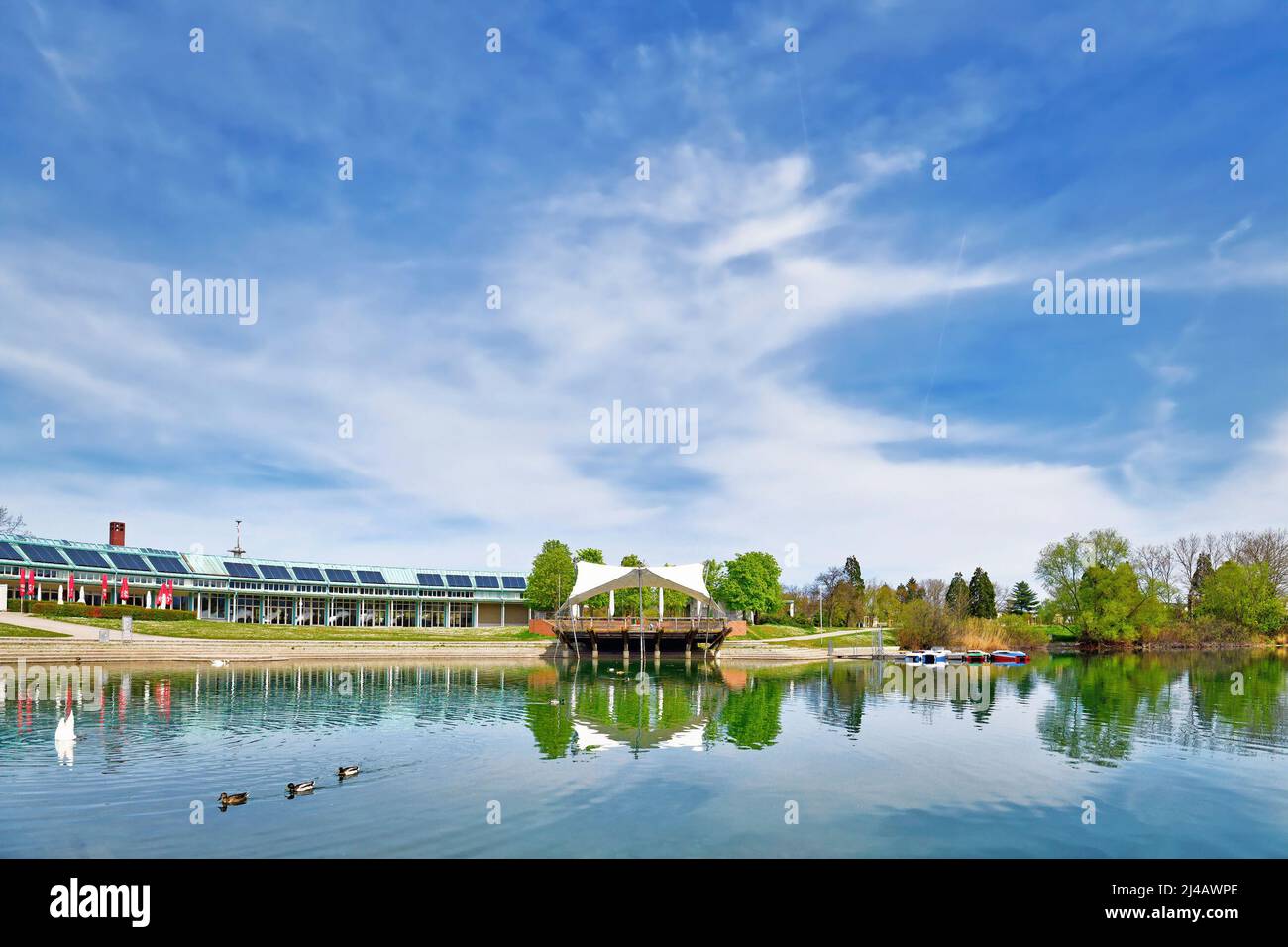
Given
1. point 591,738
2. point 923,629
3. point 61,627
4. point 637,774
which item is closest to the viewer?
point 637,774

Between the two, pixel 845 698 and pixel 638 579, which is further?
pixel 638 579

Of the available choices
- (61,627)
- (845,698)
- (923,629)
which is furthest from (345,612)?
(845,698)

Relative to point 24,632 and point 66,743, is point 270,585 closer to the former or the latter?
point 24,632

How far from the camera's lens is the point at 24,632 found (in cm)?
5825

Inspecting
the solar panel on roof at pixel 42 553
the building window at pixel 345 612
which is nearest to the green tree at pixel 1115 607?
the building window at pixel 345 612

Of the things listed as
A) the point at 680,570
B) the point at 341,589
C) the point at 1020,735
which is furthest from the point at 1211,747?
the point at 341,589

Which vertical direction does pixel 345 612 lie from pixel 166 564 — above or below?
below

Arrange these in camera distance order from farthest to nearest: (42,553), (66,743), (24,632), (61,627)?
(42,553)
(61,627)
(24,632)
(66,743)

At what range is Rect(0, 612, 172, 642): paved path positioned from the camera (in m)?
60.3

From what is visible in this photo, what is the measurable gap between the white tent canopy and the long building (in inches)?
1263

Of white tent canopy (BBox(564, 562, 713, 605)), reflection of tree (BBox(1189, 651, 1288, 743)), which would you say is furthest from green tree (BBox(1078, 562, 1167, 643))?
white tent canopy (BBox(564, 562, 713, 605))

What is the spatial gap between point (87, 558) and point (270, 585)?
62.7ft

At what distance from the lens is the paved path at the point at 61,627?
60.3 m

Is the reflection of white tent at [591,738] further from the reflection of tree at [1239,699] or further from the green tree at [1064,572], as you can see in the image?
the green tree at [1064,572]
